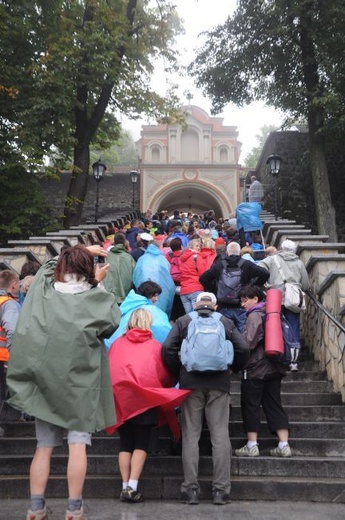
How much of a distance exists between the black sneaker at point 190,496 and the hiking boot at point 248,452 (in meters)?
0.69

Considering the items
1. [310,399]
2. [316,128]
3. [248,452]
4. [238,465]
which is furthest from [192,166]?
[238,465]

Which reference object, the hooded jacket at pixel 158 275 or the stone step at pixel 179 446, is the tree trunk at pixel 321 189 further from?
the stone step at pixel 179 446

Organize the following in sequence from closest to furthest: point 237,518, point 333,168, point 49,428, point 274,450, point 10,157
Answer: point 49,428 → point 237,518 → point 274,450 → point 10,157 → point 333,168

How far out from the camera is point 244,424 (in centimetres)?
483

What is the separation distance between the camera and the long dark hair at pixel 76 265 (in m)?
3.74

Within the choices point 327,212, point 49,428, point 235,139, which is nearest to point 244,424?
point 49,428

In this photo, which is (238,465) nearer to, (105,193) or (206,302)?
(206,302)

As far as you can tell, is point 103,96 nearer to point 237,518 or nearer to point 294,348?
point 294,348

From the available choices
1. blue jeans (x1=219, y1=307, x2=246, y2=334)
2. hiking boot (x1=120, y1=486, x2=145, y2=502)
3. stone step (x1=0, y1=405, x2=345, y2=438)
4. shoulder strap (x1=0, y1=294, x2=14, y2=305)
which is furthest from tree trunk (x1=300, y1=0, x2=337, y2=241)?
hiking boot (x1=120, y1=486, x2=145, y2=502)

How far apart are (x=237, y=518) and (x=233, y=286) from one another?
3.09m

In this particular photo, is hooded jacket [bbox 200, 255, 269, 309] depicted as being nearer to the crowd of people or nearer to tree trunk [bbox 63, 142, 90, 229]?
the crowd of people

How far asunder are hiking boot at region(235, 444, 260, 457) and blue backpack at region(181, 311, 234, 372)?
921 millimetres

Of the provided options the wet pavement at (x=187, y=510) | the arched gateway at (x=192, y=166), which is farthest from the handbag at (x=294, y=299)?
the arched gateway at (x=192, y=166)

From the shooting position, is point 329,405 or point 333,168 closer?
point 329,405
